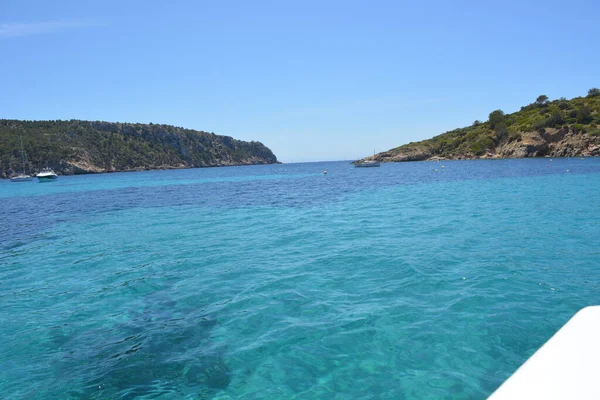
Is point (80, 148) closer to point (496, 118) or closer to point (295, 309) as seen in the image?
point (496, 118)

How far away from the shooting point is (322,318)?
8094mm

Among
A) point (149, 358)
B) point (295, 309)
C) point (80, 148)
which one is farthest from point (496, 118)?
point (80, 148)

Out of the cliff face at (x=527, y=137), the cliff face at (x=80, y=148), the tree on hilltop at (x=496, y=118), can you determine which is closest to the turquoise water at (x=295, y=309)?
the cliff face at (x=527, y=137)

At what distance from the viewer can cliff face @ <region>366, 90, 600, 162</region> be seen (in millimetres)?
88000

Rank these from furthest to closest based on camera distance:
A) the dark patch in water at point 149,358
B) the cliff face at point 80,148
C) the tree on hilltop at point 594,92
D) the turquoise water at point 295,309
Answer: the cliff face at point 80,148
the tree on hilltop at point 594,92
the turquoise water at point 295,309
the dark patch in water at point 149,358

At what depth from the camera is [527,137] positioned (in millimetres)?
96438

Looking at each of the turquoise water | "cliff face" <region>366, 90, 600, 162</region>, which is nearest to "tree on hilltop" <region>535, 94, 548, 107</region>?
"cliff face" <region>366, 90, 600, 162</region>

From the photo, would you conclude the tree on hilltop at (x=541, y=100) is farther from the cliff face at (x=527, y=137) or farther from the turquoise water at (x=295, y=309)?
the turquoise water at (x=295, y=309)

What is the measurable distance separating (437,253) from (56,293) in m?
12.1

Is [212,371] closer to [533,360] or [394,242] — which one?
[533,360]

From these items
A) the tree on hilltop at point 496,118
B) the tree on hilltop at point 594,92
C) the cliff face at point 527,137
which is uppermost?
the tree on hilltop at point 594,92

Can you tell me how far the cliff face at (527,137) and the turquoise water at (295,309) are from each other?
288 feet

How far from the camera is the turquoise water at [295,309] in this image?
609cm

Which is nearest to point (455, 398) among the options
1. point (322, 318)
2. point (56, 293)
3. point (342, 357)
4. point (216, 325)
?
point (342, 357)
